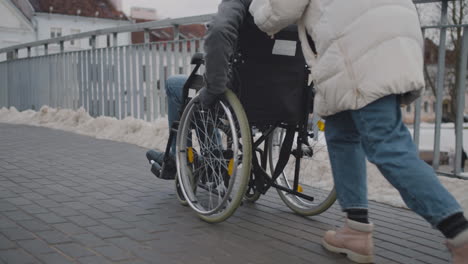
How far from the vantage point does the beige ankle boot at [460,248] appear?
2.40 m

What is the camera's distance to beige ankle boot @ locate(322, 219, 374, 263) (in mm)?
2924

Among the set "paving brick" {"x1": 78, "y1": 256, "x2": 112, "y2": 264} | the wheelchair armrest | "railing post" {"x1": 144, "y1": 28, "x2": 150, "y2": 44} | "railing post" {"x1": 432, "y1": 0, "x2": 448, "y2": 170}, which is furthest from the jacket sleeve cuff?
"railing post" {"x1": 144, "y1": 28, "x2": 150, "y2": 44}

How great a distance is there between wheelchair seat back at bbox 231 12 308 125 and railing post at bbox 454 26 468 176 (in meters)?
1.69

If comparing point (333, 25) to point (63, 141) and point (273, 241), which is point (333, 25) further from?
point (63, 141)

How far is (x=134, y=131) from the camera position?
27.2ft

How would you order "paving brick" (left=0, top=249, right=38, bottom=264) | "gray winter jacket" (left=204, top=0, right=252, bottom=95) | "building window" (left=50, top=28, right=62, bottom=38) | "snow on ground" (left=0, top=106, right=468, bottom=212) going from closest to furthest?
"paving brick" (left=0, top=249, right=38, bottom=264), "gray winter jacket" (left=204, top=0, right=252, bottom=95), "snow on ground" (left=0, top=106, right=468, bottom=212), "building window" (left=50, top=28, right=62, bottom=38)

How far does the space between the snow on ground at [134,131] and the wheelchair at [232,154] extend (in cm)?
29

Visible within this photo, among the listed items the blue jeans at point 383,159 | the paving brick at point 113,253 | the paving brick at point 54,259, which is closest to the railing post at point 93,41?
the paving brick at point 113,253

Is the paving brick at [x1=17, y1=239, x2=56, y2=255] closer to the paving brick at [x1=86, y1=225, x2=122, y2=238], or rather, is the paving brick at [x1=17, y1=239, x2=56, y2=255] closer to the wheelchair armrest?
the paving brick at [x1=86, y1=225, x2=122, y2=238]

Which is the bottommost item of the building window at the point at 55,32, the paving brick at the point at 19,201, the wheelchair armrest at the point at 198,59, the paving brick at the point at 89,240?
the paving brick at the point at 89,240

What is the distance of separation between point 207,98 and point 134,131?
16.8ft

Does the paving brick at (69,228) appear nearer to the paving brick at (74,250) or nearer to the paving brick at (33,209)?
the paving brick at (74,250)

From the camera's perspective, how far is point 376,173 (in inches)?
192

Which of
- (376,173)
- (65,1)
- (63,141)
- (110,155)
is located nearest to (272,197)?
(376,173)
